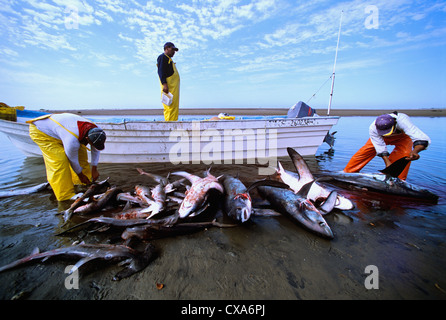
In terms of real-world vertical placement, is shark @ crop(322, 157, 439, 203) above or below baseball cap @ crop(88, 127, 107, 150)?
below

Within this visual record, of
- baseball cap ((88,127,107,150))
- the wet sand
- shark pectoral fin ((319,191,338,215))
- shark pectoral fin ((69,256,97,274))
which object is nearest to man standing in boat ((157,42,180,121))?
baseball cap ((88,127,107,150))

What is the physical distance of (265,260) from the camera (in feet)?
7.94

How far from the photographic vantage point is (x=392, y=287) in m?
2.02

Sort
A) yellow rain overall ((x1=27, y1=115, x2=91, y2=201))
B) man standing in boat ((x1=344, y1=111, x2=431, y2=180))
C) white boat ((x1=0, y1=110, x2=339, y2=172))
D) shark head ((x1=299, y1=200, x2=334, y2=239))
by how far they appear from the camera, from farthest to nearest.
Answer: white boat ((x1=0, y1=110, x2=339, y2=172))
man standing in boat ((x1=344, y1=111, x2=431, y2=180))
yellow rain overall ((x1=27, y1=115, x2=91, y2=201))
shark head ((x1=299, y1=200, x2=334, y2=239))

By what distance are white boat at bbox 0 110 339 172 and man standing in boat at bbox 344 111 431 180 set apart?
235 cm

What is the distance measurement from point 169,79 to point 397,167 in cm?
729

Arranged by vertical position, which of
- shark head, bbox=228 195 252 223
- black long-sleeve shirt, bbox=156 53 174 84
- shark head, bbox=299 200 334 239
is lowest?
shark head, bbox=299 200 334 239

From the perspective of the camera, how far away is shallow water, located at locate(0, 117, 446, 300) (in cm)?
199

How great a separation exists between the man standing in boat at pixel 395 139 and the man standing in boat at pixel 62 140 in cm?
680

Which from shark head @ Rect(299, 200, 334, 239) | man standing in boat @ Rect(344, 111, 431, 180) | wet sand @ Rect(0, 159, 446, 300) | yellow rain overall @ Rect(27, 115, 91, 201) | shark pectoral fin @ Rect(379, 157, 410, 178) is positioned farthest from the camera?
shark pectoral fin @ Rect(379, 157, 410, 178)

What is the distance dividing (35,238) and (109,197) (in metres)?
1.19

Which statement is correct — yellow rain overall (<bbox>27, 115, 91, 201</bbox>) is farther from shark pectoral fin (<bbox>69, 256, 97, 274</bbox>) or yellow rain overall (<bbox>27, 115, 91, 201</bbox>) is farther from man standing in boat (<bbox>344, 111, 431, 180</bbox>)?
man standing in boat (<bbox>344, 111, 431, 180</bbox>)

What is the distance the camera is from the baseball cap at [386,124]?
4628 mm
